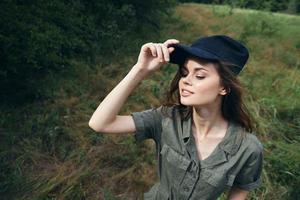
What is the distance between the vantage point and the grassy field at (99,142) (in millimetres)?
3816

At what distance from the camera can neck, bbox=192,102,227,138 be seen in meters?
2.15

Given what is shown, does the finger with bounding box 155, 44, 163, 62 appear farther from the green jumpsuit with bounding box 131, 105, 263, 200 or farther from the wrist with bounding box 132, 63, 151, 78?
the green jumpsuit with bounding box 131, 105, 263, 200

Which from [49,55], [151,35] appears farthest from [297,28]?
[49,55]

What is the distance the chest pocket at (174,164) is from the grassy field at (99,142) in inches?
67.2

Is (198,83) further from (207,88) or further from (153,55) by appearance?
(153,55)

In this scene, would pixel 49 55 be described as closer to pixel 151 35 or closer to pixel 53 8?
pixel 53 8

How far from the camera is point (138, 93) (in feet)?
16.6

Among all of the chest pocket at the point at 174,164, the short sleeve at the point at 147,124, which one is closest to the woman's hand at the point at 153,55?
the short sleeve at the point at 147,124

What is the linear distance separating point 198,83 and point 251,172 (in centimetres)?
49

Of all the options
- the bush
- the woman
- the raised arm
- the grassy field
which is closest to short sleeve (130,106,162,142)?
the woman

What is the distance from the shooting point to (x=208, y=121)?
2.17m

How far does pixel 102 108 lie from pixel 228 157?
0.60 meters

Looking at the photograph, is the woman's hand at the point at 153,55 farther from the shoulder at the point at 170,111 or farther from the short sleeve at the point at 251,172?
the short sleeve at the point at 251,172

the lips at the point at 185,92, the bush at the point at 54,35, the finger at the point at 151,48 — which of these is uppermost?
the finger at the point at 151,48
